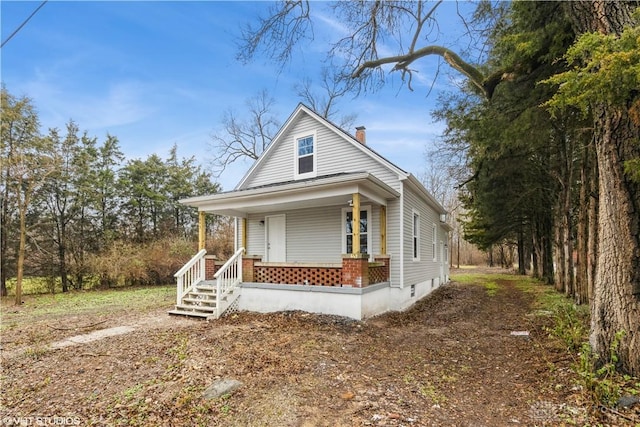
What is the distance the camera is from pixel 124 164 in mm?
21797

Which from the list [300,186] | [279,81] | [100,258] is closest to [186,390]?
[300,186]

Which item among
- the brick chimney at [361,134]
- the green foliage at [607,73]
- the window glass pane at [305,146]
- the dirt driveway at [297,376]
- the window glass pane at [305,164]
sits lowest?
the dirt driveway at [297,376]

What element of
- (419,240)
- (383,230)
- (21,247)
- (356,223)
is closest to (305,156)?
(383,230)

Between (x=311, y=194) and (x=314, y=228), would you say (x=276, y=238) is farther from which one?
(x=311, y=194)

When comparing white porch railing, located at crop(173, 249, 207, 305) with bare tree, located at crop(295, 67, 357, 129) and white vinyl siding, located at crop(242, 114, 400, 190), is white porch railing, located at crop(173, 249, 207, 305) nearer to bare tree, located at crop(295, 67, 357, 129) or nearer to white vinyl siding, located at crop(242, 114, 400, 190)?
white vinyl siding, located at crop(242, 114, 400, 190)

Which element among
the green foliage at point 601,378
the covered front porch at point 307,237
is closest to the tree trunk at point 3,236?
the covered front porch at point 307,237

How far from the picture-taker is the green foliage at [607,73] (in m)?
2.96

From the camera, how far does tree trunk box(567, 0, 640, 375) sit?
13.7ft

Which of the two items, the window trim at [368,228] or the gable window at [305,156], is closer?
the window trim at [368,228]

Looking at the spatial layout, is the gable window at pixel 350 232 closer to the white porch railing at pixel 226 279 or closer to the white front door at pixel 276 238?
the white front door at pixel 276 238

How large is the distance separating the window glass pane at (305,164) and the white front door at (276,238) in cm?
176

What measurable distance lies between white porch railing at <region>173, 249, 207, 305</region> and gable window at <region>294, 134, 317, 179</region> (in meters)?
4.18

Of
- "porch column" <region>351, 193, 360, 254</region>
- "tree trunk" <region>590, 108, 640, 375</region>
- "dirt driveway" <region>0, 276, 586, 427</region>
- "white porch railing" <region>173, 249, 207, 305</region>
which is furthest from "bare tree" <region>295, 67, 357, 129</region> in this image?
"tree trunk" <region>590, 108, 640, 375</region>

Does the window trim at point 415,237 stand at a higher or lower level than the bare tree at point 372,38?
lower
